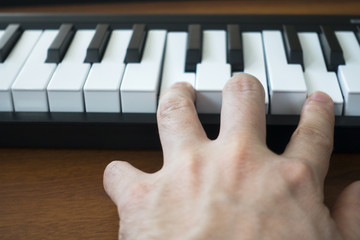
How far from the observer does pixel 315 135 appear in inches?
27.7

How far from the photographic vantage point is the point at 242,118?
2.28ft

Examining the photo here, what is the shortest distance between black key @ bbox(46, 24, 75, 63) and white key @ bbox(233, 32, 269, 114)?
298mm

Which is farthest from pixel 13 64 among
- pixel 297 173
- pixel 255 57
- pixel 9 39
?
pixel 297 173

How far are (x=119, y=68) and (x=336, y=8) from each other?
1.77 ft

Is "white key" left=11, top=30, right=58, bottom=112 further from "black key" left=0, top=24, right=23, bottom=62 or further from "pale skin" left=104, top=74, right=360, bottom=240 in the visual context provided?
→ "pale skin" left=104, top=74, right=360, bottom=240

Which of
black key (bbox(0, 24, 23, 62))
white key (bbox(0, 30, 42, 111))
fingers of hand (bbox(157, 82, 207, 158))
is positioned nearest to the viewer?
fingers of hand (bbox(157, 82, 207, 158))

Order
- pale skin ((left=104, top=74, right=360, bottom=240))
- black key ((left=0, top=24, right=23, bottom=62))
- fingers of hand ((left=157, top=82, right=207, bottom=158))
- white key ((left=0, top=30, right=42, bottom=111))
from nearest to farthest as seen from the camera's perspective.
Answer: pale skin ((left=104, top=74, right=360, bottom=240)), fingers of hand ((left=157, top=82, right=207, bottom=158)), white key ((left=0, top=30, right=42, bottom=111)), black key ((left=0, top=24, right=23, bottom=62))

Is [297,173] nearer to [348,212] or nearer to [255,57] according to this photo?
[348,212]

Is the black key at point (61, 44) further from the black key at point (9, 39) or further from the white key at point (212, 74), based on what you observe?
the white key at point (212, 74)

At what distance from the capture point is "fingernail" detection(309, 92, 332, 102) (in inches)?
29.7

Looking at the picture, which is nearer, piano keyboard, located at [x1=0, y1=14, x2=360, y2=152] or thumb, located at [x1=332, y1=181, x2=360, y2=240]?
thumb, located at [x1=332, y1=181, x2=360, y2=240]

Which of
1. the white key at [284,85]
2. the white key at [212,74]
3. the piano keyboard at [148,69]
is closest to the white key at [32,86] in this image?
the piano keyboard at [148,69]

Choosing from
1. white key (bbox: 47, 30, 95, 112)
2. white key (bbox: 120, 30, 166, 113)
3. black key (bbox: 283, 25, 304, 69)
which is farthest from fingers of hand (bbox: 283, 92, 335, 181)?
white key (bbox: 47, 30, 95, 112)

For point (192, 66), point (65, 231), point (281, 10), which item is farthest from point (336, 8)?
point (65, 231)
